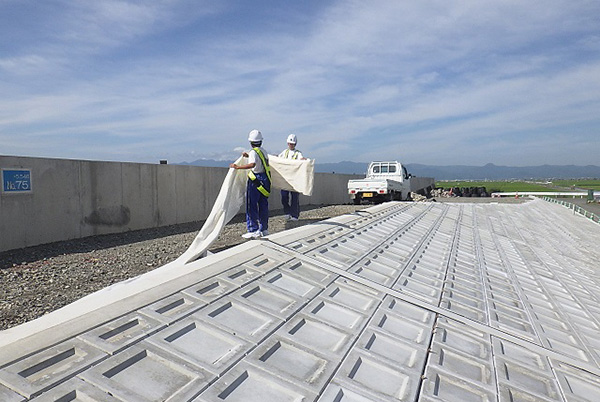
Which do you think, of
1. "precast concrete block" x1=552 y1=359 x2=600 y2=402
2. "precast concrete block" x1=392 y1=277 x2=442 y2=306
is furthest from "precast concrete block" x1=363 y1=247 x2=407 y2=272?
"precast concrete block" x1=552 y1=359 x2=600 y2=402

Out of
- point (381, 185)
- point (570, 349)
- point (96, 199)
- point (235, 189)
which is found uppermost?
point (235, 189)

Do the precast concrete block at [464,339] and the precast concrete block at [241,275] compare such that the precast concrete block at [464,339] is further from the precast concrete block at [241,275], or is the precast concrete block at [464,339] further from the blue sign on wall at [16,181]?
the blue sign on wall at [16,181]

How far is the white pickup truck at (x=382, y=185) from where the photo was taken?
803 inches

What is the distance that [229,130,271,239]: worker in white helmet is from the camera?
7230 millimetres

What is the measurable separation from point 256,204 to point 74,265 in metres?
2.97

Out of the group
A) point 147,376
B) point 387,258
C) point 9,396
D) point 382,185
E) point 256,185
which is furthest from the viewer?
point 382,185

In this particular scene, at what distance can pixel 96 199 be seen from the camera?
9133 mm

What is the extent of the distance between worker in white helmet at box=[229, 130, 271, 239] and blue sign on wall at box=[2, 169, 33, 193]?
3.94m

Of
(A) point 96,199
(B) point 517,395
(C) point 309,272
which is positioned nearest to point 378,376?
(B) point 517,395

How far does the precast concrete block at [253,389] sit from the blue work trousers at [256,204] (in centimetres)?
490

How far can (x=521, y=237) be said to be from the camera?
12.8 m

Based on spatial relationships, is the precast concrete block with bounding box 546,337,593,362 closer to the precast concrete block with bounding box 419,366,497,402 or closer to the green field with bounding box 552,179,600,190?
the precast concrete block with bounding box 419,366,497,402

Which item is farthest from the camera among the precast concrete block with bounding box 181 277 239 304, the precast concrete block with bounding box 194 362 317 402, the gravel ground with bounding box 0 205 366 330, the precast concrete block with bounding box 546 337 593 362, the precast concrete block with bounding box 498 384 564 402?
the gravel ground with bounding box 0 205 366 330

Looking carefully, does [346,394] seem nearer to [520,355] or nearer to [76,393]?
[76,393]
